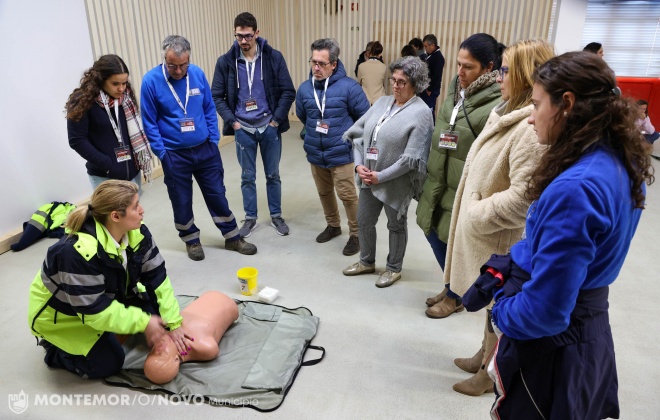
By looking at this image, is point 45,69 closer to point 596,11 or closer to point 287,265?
point 287,265

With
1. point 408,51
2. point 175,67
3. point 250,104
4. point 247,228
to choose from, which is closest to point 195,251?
point 247,228

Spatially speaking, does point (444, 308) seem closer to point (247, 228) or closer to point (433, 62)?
point (247, 228)

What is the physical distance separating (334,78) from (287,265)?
1376mm

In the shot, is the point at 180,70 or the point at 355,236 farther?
the point at 355,236

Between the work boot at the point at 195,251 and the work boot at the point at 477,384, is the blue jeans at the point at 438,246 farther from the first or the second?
the work boot at the point at 195,251

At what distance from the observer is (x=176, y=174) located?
324cm

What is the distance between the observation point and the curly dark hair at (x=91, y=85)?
2.84 meters

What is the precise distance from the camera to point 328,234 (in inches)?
148

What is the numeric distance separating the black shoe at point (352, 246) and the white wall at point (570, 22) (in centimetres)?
544

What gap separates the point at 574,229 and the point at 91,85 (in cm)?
285

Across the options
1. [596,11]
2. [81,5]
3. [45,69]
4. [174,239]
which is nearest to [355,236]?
[174,239]

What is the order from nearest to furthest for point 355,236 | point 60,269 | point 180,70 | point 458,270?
point 60,269 < point 458,270 < point 180,70 < point 355,236

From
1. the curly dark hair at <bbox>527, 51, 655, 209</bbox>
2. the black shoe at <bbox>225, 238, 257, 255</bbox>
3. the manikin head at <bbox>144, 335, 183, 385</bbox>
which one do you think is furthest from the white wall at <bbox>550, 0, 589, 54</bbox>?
the manikin head at <bbox>144, 335, 183, 385</bbox>

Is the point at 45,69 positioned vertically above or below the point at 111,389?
above
